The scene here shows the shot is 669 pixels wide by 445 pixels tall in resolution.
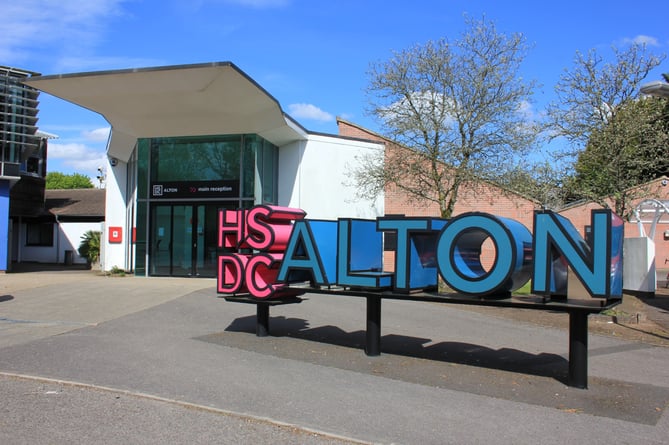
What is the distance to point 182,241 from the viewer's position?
20.0 m

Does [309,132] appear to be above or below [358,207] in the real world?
above

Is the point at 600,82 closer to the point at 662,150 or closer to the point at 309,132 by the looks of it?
the point at 662,150

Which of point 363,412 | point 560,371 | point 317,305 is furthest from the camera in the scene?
point 317,305

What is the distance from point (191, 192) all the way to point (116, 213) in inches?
143

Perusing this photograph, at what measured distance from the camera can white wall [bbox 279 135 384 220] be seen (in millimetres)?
19953

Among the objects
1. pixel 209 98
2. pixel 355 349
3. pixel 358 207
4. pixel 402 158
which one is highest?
pixel 209 98

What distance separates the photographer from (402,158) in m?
17.8

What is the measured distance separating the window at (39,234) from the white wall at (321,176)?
759 inches

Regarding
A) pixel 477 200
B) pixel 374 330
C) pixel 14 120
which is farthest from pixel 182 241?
pixel 374 330

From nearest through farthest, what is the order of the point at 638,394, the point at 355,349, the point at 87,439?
the point at 87,439 < the point at 638,394 < the point at 355,349

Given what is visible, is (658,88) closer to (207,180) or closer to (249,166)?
(249,166)

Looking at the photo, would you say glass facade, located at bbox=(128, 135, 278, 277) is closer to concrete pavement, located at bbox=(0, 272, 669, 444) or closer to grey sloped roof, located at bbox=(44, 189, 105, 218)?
concrete pavement, located at bbox=(0, 272, 669, 444)

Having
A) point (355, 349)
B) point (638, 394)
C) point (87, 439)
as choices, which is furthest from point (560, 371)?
point (87, 439)

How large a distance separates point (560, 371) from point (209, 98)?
41.5 ft
